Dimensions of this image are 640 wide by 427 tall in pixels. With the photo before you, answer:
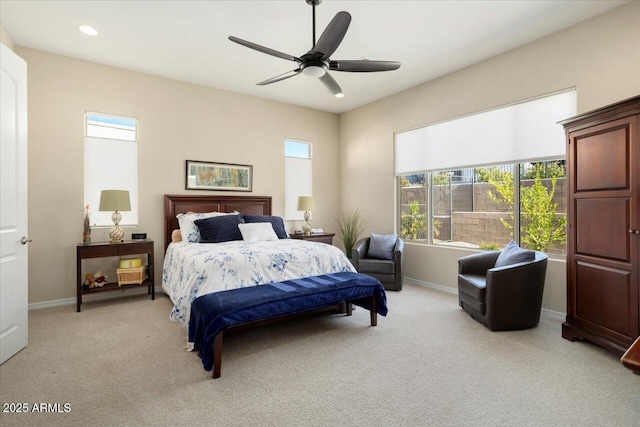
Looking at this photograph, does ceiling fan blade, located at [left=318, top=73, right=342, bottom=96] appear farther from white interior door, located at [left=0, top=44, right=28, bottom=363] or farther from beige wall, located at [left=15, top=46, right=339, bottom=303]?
white interior door, located at [left=0, top=44, right=28, bottom=363]

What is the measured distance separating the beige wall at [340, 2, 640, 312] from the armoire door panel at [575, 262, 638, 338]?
742mm

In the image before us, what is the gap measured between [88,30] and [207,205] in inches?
100

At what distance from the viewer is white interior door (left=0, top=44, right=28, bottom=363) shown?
2525 millimetres

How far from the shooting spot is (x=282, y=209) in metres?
5.88

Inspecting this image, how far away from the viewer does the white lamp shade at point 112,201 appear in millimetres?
3912

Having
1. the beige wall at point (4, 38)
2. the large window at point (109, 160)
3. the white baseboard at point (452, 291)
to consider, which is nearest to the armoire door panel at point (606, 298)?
the white baseboard at point (452, 291)

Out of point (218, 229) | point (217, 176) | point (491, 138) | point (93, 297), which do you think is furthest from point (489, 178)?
point (93, 297)

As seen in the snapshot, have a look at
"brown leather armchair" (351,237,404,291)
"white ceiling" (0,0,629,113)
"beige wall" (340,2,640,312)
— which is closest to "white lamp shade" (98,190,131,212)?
"white ceiling" (0,0,629,113)

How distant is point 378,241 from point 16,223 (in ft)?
14.1

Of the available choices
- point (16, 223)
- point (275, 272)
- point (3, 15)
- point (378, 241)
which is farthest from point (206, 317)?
point (3, 15)

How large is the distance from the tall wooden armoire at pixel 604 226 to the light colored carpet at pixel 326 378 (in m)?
0.30

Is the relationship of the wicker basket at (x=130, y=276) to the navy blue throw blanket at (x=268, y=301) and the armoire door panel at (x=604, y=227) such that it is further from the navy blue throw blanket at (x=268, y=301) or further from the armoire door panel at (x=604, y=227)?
the armoire door panel at (x=604, y=227)

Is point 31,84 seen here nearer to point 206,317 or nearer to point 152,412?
point 206,317

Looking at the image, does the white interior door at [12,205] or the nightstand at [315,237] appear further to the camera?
the nightstand at [315,237]
